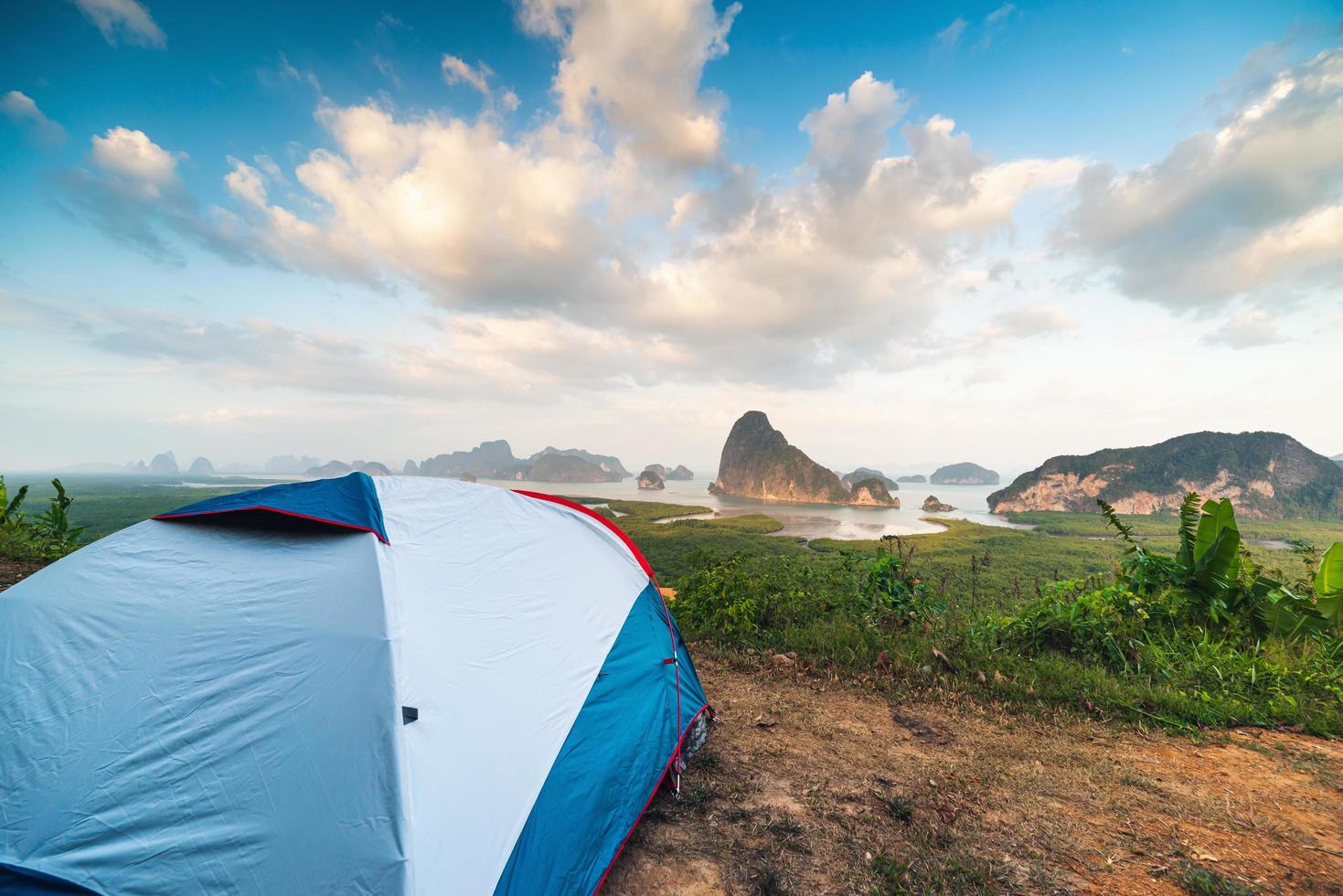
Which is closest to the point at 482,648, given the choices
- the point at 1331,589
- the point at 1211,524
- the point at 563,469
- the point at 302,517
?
the point at 302,517

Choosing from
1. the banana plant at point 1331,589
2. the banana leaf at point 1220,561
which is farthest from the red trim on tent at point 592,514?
the banana plant at point 1331,589

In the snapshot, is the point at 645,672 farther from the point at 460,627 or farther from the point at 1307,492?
the point at 1307,492

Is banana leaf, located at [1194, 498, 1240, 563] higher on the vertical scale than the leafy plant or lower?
higher

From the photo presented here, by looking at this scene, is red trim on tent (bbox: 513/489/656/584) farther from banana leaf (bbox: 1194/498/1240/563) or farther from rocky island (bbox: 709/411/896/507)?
rocky island (bbox: 709/411/896/507)

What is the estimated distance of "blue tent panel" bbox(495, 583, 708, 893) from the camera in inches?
82.5

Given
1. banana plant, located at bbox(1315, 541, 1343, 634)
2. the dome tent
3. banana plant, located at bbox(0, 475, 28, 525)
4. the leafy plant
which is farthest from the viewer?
banana plant, located at bbox(0, 475, 28, 525)

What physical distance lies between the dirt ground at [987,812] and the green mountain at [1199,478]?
77.1m

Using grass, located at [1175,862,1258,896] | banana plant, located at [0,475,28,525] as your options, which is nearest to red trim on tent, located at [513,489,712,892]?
grass, located at [1175,862,1258,896]

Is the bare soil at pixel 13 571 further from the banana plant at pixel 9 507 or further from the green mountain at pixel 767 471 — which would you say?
the green mountain at pixel 767 471

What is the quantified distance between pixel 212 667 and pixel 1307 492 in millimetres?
111681

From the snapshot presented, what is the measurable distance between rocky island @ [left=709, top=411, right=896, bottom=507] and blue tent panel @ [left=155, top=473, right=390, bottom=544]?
301 feet

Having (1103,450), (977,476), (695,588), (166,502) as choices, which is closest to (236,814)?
(695,588)

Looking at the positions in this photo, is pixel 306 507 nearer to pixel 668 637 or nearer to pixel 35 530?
pixel 668 637

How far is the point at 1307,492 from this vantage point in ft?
217
